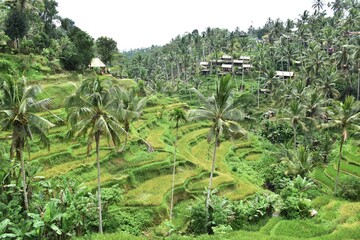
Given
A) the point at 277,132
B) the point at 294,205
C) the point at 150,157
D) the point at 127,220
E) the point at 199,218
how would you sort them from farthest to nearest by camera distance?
the point at 277,132 → the point at 150,157 → the point at 127,220 → the point at 294,205 → the point at 199,218

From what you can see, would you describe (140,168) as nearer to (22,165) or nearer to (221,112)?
(221,112)

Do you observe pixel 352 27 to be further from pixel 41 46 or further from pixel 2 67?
A: pixel 2 67

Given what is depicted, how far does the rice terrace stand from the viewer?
1953 cm

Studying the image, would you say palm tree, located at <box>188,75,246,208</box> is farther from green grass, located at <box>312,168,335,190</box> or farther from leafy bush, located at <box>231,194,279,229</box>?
green grass, located at <box>312,168,335,190</box>

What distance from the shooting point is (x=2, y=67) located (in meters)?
38.1

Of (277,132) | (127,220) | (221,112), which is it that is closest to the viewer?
(221,112)

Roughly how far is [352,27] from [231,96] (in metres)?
60.5

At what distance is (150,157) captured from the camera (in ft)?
110

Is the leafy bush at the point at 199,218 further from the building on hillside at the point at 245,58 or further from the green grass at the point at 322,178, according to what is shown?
the building on hillside at the point at 245,58

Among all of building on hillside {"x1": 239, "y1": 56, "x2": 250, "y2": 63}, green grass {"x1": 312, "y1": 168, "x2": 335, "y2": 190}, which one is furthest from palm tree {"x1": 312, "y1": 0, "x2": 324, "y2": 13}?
green grass {"x1": 312, "y1": 168, "x2": 335, "y2": 190}

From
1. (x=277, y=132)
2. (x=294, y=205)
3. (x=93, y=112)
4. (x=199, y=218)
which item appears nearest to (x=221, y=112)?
(x=199, y=218)

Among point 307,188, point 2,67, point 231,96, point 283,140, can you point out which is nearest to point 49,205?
point 231,96

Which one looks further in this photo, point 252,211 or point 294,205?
point 252,211

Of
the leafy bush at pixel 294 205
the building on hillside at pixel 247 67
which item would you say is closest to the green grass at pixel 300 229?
the leafy bush at pixel 294 205
